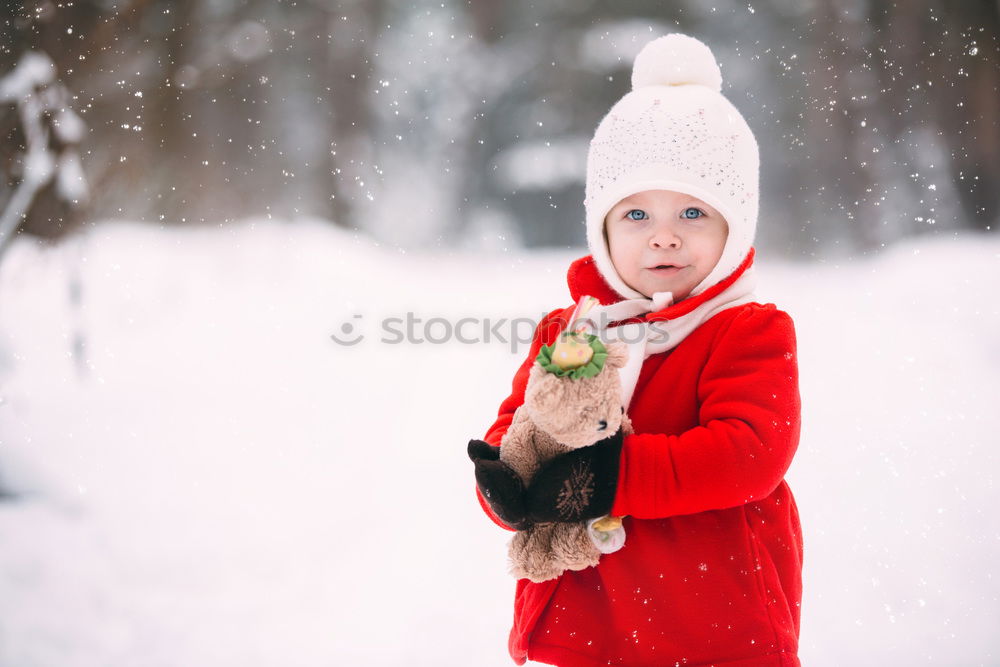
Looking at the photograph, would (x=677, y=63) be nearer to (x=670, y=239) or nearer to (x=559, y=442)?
(x=670, y=239)

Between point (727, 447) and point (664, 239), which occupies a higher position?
point (664, 239)

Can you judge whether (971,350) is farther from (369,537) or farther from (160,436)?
(160,436)

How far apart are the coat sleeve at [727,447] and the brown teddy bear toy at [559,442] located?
4 centimetres

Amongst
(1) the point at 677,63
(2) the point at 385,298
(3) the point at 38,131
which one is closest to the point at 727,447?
(1) the point at 677,63

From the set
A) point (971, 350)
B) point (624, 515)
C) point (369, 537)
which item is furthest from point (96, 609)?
point (971, 350)

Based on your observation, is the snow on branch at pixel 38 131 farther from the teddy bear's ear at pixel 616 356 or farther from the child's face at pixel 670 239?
the teddy bear's ear at pixel 616 356

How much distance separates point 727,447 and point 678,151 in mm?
297

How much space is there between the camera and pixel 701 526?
70 cm

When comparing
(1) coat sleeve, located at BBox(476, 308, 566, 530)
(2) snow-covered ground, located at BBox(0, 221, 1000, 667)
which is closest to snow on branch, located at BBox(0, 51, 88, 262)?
(2) snow-covered ground, located at BBox(0, 221, 1000, 667)

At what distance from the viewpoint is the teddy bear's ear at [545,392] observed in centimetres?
60

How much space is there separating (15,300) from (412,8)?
142 centimetres

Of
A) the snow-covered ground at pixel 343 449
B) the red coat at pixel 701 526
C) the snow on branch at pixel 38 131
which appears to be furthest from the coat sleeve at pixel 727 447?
the snow on branch at pixel 38 131

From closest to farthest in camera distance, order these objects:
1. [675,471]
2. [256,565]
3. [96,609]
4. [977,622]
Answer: [675,471]
[977,622]
[96,609]
[256,565]

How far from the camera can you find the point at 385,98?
239 centimetres
